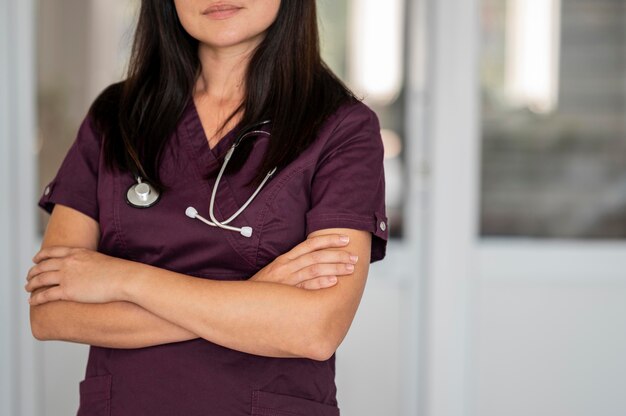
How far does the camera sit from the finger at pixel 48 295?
1232mm

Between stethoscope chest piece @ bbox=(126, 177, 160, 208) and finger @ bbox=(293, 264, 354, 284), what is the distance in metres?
0.24

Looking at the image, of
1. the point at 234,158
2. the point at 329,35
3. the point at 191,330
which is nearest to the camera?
the point at 191,330

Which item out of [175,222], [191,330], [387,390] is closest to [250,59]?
[175,222]

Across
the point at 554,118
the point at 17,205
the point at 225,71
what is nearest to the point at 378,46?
the point at 554,118

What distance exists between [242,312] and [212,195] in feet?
0.61

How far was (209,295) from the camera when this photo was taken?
3.75ft

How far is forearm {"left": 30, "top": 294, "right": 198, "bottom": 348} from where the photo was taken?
3.86ft

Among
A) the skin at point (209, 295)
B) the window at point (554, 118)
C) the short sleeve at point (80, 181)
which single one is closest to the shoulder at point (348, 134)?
the skin at point (209, 295)

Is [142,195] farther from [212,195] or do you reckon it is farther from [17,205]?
[17,205]

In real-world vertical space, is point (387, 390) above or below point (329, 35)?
below

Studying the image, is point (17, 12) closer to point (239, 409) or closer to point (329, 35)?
point (329, 35)

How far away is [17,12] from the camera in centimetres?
257

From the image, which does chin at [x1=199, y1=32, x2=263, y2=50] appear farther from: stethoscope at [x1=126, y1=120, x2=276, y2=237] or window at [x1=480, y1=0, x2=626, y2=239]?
window at [x1=480, y1=0, x2=626, y2=239]

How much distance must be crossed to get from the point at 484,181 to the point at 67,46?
1.46 meters
